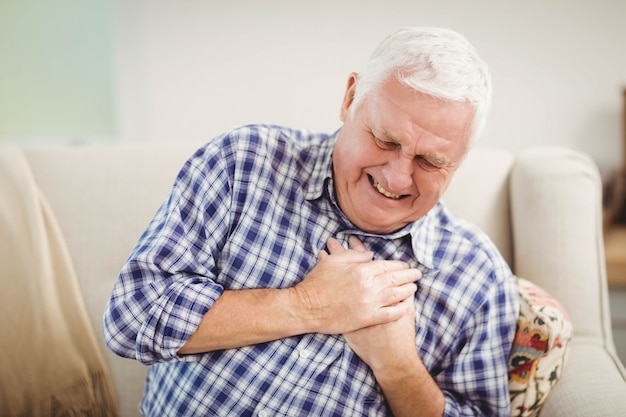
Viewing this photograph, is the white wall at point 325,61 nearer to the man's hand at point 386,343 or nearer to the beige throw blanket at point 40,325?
the beige throw blanket at point 40,325

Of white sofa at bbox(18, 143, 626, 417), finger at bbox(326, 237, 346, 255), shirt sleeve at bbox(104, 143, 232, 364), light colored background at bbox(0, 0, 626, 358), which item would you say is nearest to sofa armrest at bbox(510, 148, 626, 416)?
white sofa at bbox(18, 143, 626, 417)

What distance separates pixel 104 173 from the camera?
57.0 inches

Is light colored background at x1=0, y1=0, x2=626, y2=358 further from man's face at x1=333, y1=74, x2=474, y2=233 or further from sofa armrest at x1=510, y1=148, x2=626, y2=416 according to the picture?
man's face at x1=333, y1=74, x2=474, y2=233

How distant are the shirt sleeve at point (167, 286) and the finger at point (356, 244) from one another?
0.93 ft

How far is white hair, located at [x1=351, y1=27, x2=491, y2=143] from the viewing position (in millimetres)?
981

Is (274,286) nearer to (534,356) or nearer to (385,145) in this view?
(385,145)

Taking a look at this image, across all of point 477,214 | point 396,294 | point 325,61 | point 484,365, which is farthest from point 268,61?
point 484,365

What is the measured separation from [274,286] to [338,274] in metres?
0.13

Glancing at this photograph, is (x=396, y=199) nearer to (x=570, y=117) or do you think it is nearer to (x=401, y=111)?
(x=401, y=111)

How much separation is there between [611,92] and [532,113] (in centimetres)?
35

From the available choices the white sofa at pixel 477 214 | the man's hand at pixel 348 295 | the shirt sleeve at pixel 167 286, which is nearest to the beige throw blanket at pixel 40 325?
the white sofa at pixel 477 214

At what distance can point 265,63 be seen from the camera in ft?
7.61

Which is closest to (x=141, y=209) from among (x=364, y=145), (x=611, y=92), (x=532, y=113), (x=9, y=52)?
(x=364, y=145)

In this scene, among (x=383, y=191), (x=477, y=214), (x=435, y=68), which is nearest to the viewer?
(x=435, y=68)
